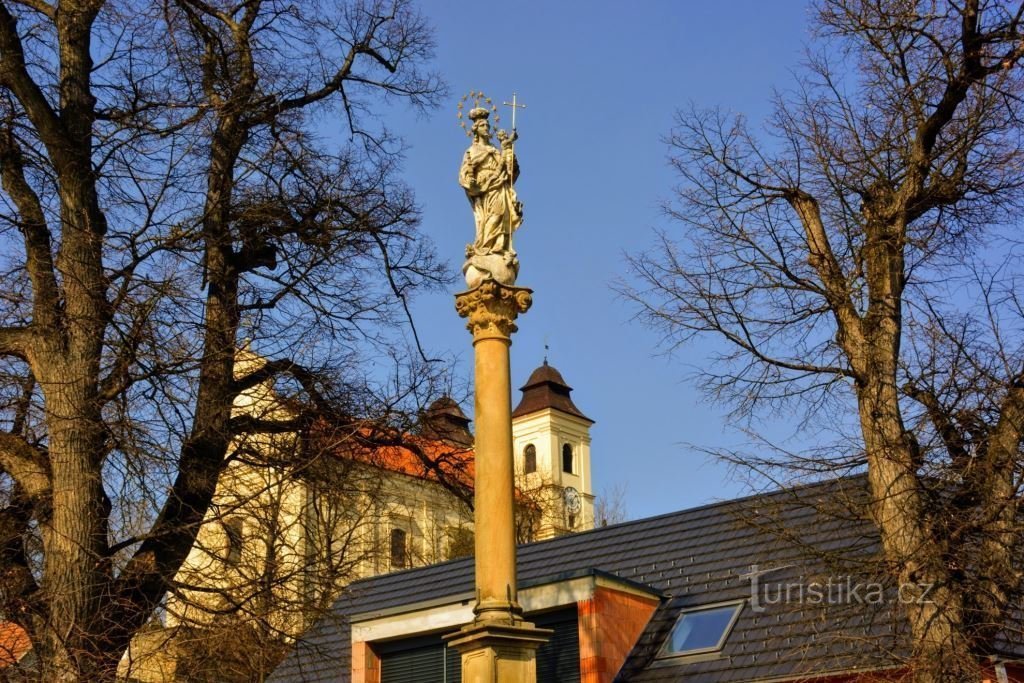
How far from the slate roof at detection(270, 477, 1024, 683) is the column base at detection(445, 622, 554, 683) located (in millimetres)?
1363

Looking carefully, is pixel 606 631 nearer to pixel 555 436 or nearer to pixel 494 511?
pixel 494 511

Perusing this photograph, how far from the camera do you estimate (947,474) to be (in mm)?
10250

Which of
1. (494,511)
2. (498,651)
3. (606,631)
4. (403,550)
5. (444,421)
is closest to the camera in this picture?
(498,651)

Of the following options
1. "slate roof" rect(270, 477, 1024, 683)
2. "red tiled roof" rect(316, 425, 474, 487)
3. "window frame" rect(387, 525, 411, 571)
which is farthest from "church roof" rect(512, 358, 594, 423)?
"red tiled roof" rect(316, 425, 474, 487)

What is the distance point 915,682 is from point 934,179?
4.38 m

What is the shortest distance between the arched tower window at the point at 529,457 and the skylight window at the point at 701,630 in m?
55.9

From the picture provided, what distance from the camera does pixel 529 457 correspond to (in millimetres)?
73438

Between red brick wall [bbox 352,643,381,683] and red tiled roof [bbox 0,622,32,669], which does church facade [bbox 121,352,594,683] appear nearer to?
red tiled roof [bbox 0,622,32,669]

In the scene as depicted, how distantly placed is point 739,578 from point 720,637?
1106 mm

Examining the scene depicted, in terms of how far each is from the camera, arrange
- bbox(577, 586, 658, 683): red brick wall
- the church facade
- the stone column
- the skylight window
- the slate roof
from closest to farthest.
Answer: the church facade
the stone column
the slate roof
the skylight window
bbox(577, 586, 658, 683): red brick wall

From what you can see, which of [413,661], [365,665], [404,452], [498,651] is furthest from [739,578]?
[498,651]

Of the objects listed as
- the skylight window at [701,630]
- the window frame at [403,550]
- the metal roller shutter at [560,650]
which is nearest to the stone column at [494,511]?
the skylight window at [701,630]

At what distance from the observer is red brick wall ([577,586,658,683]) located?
1575cm

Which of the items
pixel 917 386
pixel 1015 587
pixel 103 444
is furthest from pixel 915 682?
pixel 103 444
